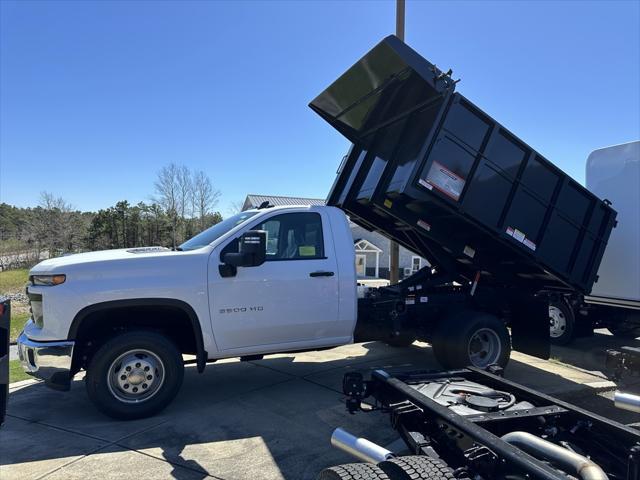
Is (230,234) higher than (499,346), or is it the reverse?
(230,234)

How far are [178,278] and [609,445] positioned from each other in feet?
12.4

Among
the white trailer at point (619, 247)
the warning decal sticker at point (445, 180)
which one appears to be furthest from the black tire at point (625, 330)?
the warning decal sticker at point (445, 180)

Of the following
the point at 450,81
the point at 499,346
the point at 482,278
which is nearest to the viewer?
the point at 450,81

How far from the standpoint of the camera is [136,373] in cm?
460

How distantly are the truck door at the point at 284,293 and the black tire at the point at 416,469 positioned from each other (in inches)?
111

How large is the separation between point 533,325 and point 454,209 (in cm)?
243

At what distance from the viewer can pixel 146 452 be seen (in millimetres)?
3914

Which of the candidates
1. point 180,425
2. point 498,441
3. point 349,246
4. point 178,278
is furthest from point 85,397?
point 498,441

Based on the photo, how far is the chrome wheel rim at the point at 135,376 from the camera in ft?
15.0

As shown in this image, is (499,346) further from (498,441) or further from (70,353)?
(70,353)

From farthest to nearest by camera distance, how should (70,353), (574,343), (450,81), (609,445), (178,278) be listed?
(574,343), (450,81), (178,278), (70,353), (609,445)

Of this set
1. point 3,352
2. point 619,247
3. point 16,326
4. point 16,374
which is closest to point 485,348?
point 619,247

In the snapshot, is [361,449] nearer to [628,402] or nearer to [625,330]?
[628,402]

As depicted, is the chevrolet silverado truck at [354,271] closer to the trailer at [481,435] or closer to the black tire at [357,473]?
the trailer at [481,435]
